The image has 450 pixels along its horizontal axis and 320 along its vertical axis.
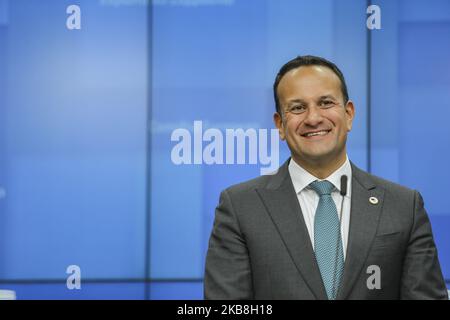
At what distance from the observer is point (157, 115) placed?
10.2 feet

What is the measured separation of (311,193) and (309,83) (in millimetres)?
333

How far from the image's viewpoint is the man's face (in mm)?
1726

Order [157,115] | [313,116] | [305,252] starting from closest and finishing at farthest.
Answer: [305,252], [313,116], [157,115]

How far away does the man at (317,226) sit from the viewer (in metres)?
1.57

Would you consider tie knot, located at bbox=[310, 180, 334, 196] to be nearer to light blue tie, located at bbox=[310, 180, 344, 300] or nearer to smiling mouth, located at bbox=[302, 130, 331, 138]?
light blue tie, located at bbox=[310, 180, 344, 300]

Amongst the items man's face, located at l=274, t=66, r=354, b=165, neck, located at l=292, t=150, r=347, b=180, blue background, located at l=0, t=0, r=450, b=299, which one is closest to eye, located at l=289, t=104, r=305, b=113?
man's face, located at l=274, t=66, r=354, b=165

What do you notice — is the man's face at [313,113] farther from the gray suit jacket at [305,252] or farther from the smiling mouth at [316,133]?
the gray suit jacket at [305,252]

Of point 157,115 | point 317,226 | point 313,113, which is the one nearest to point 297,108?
point 313,113

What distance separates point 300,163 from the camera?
5.88ft

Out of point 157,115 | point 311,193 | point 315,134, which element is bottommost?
point 311,193

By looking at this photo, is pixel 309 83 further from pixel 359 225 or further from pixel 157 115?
Answer: pixel 157 115
